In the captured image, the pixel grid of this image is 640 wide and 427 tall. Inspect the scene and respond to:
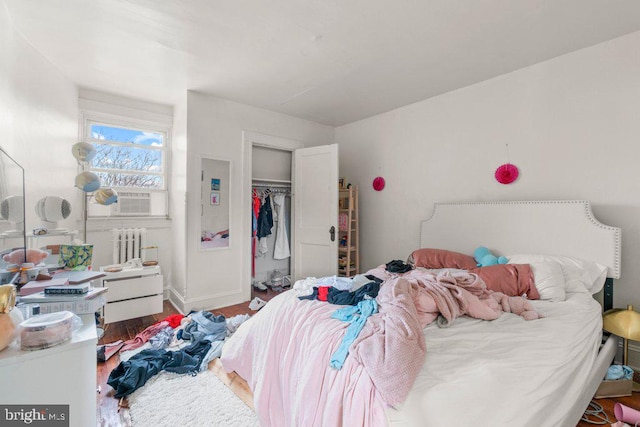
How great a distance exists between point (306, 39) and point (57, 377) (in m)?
2.48

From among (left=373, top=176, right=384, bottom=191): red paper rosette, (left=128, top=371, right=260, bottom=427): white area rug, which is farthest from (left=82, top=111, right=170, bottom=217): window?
(left=373, top=176, right=384, bottom=191): red paper rosette

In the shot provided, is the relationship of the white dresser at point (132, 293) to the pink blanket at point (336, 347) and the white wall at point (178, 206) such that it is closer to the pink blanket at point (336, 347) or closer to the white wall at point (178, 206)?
the white wall at point (178, 206)

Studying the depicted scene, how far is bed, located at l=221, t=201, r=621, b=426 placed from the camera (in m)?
1.06

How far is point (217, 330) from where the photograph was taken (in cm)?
267

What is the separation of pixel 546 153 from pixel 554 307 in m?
1.44

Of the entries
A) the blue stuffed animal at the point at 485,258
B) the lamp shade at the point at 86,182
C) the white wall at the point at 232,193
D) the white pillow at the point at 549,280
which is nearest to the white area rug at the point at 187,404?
the white wall at the point at 232,193

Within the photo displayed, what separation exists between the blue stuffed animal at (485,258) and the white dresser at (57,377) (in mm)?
2835

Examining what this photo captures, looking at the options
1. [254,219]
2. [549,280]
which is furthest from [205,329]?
[549,280]

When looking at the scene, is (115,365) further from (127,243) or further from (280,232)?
(280,232)

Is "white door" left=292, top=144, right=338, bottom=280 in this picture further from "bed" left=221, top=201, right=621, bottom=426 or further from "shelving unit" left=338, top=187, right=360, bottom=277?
"bed" left=221, top=201, right=621, bottom=426

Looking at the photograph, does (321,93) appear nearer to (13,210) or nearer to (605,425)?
(13,210)

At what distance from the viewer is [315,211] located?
3914mm

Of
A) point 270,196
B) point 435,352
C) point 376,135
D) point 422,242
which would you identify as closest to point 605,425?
point 435,352

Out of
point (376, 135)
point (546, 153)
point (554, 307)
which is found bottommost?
point (554, 307)
